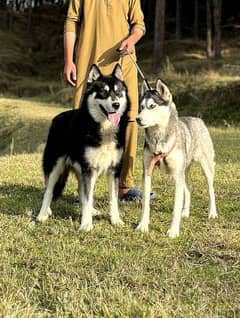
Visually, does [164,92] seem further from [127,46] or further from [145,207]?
[127,46]

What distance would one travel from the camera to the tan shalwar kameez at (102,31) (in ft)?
20.6

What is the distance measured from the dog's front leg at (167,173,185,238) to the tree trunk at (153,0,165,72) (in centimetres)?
1895

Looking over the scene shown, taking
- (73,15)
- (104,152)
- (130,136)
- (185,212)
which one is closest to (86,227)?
(104,152)

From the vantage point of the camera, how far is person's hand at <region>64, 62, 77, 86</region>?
20.7 ft

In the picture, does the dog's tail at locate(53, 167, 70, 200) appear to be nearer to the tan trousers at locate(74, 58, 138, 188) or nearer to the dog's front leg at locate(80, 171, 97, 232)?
the dog's front leg at locate(80, 171, 97, 232)

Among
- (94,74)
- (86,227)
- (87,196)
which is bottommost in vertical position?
(86,227)

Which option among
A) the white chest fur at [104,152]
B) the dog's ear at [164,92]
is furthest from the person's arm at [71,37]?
the dog's ear at [164,92]

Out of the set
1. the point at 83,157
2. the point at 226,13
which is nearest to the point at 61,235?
the point at 83,157

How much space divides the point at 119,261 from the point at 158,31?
2091 centimetres

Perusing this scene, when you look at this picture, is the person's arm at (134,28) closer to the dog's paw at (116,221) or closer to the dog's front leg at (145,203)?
the dog's front leg at (145,203)

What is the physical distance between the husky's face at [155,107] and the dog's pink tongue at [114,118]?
0.29 meters

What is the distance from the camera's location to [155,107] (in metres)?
5.02

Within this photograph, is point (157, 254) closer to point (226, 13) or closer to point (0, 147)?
point (0, 147)

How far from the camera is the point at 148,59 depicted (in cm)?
3158
